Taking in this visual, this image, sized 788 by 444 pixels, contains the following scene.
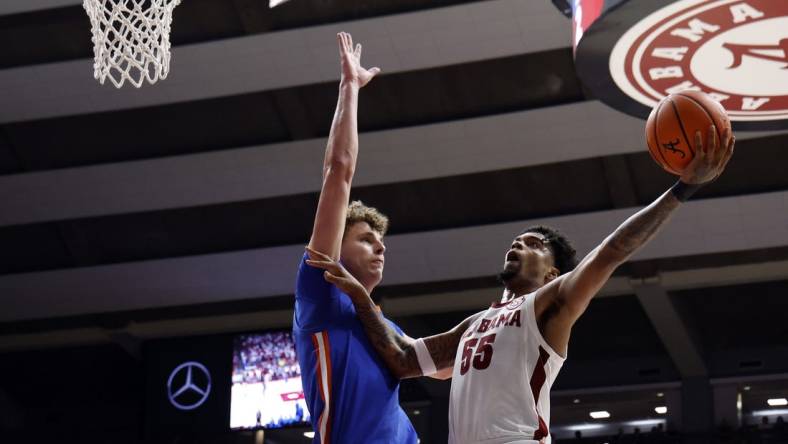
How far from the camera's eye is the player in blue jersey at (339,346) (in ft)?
13.0

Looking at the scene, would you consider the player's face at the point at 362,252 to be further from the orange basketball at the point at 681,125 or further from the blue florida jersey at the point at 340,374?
the orange basketball at the point at 681,125

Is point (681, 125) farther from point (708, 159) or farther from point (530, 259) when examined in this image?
point (530, 259)

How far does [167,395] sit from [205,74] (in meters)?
6.13

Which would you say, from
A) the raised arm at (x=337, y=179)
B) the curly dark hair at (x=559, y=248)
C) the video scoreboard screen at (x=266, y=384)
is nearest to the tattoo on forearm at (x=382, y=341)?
the raised arm at (x=337, y=179)

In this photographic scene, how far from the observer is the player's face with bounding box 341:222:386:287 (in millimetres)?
4289

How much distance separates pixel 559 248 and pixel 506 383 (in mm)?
776

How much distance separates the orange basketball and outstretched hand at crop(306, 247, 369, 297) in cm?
118

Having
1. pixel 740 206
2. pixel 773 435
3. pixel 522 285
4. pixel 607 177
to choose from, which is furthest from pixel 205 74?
pixel 522 285

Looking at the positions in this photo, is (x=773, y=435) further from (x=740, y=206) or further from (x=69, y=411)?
(x=69, y=411)

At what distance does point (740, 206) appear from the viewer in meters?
15.5

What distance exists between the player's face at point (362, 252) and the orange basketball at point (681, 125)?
1095 millimetres

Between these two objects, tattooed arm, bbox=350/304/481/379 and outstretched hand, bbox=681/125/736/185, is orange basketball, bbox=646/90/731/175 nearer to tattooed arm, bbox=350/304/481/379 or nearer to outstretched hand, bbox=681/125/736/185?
outstretched hand, bbox=681/125/736/185

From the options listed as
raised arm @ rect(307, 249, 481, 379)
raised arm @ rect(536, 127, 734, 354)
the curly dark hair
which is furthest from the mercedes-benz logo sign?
raised arm @ rect(536, 127, 734, 354)

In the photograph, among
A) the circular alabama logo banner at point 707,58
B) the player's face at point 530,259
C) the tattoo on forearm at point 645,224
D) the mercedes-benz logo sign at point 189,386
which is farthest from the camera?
the mercedes-benz logo sign at point 189,386
